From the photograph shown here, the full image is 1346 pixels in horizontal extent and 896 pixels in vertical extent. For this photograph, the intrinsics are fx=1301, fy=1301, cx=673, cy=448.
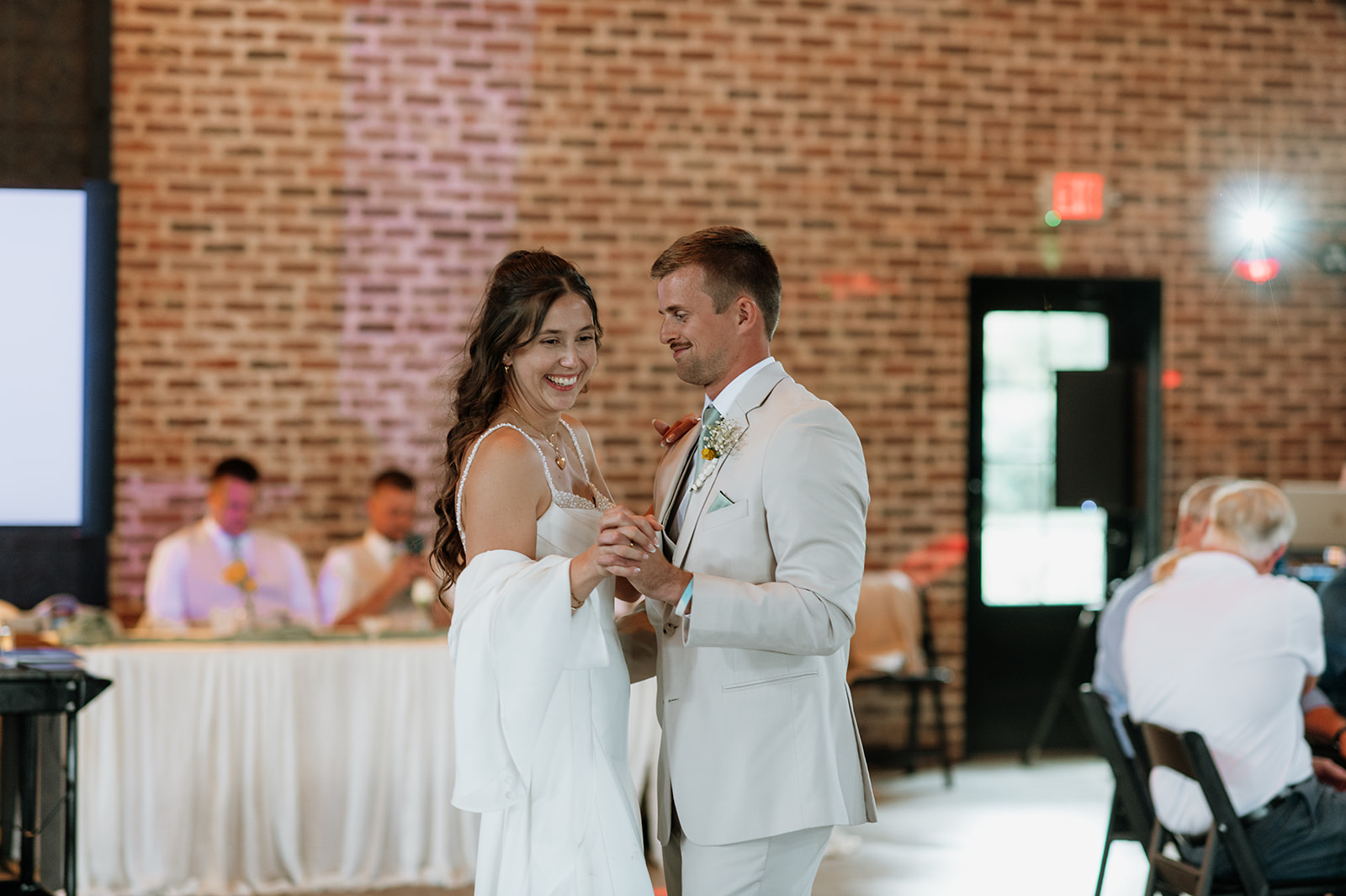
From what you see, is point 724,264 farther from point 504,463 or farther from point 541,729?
point 541,729

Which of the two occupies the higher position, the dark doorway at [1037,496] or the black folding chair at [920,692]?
the dark doorway at [1037,496]

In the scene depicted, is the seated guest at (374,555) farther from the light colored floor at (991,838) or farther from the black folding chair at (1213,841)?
the black folding chair at (1213,841)

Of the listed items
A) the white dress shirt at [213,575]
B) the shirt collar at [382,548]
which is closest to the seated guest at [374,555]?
the shirt collar at [382,548]

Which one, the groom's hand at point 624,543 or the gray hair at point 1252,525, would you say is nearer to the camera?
the groom's hand at point 624,543

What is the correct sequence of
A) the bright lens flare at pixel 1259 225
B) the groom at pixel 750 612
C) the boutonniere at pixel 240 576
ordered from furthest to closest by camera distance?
the bright lens flare at pixel 1259 225, the boutonniere at pixel 240 576, the groom at pixel 750 612

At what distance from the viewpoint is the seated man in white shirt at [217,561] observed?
602 centimetres

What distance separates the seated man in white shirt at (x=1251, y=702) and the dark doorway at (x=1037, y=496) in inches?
150

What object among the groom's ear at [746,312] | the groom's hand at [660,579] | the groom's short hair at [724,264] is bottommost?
the groom's hand at [660,579]

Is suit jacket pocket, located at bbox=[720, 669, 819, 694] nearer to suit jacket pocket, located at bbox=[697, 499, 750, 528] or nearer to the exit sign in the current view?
suit jacket pocket, located at bbox=[697, 499, 750, 528]

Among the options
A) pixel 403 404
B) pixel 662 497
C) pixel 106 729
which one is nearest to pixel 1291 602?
pixel 662 497

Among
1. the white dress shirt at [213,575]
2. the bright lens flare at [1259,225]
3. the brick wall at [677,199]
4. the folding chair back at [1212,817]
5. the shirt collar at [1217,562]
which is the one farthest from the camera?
the bright lens flare at [1259,225]

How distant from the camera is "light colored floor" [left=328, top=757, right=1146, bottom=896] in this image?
200 inches

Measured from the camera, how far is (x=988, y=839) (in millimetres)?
5793

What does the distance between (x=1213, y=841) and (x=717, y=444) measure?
1.96 meters
